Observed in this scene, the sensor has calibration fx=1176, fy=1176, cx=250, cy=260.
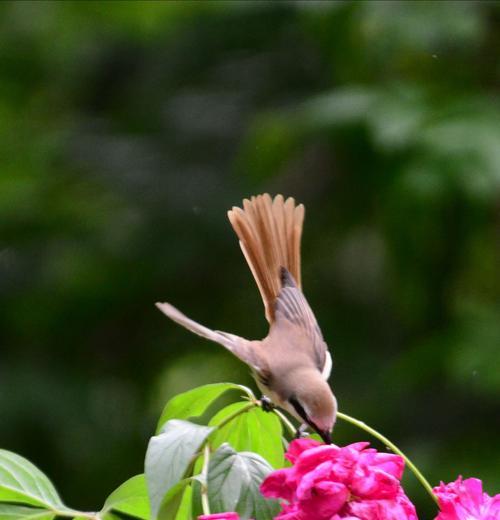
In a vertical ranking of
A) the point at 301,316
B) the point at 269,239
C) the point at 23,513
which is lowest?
the point at 23,513

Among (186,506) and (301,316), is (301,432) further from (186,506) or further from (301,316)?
(301,316)

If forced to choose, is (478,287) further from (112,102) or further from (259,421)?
(259,421)

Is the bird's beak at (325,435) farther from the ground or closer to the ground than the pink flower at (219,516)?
closer to the ground

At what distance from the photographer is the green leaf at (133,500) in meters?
1.80

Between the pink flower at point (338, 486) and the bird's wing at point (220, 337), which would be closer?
the pink flower at point (338, 486)

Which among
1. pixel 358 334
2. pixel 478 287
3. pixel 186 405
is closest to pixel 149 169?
pixel 358 334

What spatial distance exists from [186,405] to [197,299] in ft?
15.0

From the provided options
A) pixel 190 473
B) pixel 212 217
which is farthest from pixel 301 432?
pixel 212 217

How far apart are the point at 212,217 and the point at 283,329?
12.3 ft

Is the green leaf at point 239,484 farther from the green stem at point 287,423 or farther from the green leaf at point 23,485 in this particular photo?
the green leaf at point 23,485

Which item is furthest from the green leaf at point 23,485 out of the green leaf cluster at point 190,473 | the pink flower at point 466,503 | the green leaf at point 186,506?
the pink flower at point 466,503

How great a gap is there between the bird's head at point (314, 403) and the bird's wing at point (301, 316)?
174 mm

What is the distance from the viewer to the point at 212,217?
6297mm

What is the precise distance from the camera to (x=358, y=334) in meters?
6.10
